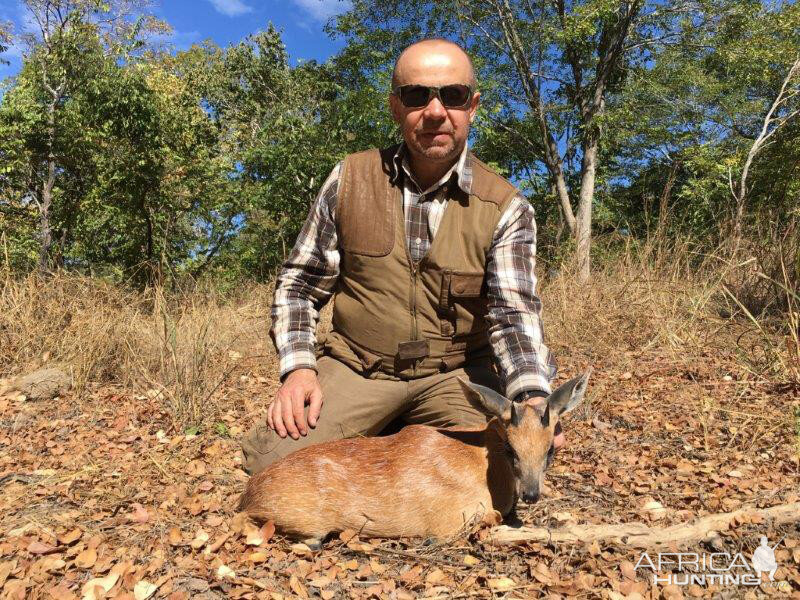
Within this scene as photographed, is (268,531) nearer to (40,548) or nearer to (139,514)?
(139,514)

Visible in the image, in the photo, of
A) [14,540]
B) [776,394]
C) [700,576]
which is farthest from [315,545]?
[776,394]

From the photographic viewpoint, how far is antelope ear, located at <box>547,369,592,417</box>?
249 cm

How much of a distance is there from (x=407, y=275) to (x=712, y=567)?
2.03m

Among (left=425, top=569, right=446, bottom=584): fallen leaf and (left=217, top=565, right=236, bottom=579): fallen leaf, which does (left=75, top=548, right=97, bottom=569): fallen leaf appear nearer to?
(left=217, top=565, right=236, bottom=579): fallen leaf

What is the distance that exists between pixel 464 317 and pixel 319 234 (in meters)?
1.04

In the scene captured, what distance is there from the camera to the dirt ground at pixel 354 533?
94.5 inches

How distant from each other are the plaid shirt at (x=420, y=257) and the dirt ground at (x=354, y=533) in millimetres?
860

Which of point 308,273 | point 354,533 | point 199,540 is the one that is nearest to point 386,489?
point 354,533

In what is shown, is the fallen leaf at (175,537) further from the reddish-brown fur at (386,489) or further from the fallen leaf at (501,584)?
the fallen leaf at (501,584)

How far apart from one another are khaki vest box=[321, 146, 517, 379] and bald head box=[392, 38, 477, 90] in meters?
0.48

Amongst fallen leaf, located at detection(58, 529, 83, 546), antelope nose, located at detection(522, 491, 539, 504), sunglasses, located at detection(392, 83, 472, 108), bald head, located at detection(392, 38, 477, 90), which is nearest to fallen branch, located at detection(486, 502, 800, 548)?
antelope nose, located at detection(522, 491, 539, 504)

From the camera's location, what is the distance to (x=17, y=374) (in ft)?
19.0

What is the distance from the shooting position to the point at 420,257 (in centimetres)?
327

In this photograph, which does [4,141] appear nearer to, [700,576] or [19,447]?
[19,447]
